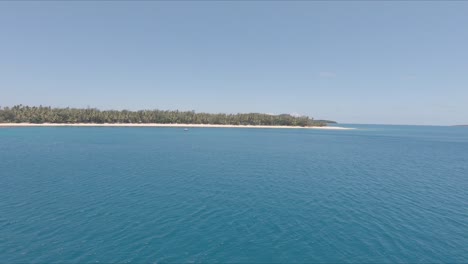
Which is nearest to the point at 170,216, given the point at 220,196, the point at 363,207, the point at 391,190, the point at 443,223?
the point at 220,196

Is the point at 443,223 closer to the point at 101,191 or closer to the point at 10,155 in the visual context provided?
the point at 101,191

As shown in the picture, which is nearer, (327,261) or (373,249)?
(327,261)

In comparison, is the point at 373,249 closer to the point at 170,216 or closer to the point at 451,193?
the point at 170,216

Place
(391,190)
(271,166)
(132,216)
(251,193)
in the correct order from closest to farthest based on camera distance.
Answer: (132,216)
(251,193)
(391,190)
(271,166)

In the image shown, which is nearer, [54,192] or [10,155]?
[54,192]

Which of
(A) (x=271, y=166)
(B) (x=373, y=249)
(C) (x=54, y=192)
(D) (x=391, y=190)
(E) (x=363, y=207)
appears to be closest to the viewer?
(B) (x=373, y=249)

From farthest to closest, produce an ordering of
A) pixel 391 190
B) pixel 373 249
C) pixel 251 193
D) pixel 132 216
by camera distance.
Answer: pixel 391 190, pixel 251 193, pixel 132 216, pixel 373 249

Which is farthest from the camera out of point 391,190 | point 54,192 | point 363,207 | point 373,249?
point 391,190

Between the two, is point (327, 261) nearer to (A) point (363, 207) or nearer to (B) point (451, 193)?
(A) point (363, 207)

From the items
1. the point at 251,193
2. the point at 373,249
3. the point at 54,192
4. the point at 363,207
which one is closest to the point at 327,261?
the point at 373,249
